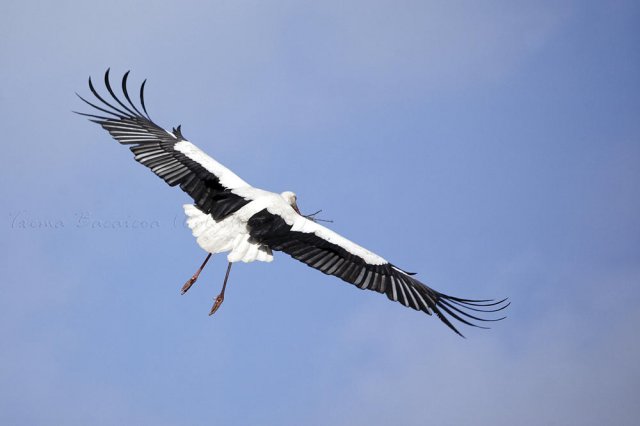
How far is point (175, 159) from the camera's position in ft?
50.9

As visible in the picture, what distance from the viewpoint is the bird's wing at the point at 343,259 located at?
47.3 ft

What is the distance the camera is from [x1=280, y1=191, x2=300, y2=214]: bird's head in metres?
16.0

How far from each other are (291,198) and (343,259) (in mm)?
1809

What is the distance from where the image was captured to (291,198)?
52.6 ft

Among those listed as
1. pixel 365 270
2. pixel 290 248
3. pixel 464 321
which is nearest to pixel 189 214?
pixel 290 248

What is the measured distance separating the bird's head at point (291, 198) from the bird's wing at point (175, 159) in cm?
107

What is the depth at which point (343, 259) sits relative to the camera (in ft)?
48.4

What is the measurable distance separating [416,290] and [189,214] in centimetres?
363

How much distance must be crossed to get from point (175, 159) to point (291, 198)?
200 cm

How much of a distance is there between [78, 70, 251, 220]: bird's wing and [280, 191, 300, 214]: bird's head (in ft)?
3.52

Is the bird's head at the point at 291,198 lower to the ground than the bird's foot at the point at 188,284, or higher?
higher

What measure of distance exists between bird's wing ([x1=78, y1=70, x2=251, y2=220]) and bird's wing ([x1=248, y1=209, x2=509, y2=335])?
628 mm

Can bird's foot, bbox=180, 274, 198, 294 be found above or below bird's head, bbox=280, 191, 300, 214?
below

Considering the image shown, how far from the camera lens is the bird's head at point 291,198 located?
52.4ft
